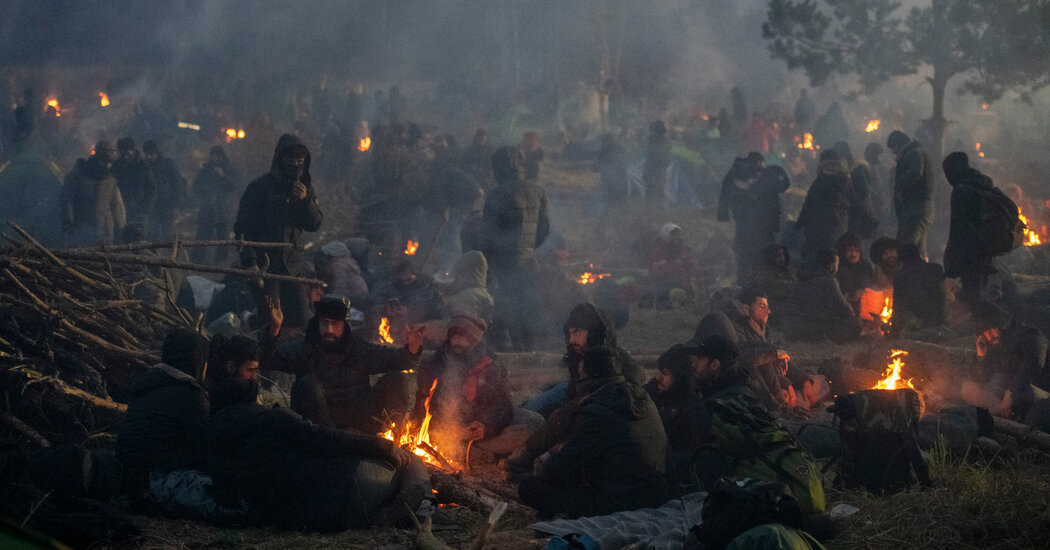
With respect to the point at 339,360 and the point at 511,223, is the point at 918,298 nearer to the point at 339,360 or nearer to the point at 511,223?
the point at 511,223

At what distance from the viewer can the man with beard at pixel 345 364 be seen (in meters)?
6.77

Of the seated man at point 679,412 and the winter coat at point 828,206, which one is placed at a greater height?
the winter coat at point 828,206

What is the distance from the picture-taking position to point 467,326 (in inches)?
280

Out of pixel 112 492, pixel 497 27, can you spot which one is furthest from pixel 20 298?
pixel 497 27

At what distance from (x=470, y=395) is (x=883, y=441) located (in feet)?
9.94

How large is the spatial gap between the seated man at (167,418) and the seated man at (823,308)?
7.48 m

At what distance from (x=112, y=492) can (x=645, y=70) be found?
33.8m

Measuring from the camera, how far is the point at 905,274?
10.5 m

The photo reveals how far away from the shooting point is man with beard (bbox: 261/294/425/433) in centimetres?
677

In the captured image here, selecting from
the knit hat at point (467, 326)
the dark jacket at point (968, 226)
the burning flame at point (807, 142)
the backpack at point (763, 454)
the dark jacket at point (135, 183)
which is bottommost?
the backpack at point (763, 454)

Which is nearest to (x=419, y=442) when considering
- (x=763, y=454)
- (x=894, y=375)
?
(x=763, y=454)

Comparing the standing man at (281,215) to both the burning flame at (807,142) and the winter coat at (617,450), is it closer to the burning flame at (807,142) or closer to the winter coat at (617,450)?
the winter coat at (617,450)

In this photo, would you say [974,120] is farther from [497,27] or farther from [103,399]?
[103,399]

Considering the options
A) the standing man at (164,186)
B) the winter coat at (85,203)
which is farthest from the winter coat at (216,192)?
the winter coat at (85,203)
